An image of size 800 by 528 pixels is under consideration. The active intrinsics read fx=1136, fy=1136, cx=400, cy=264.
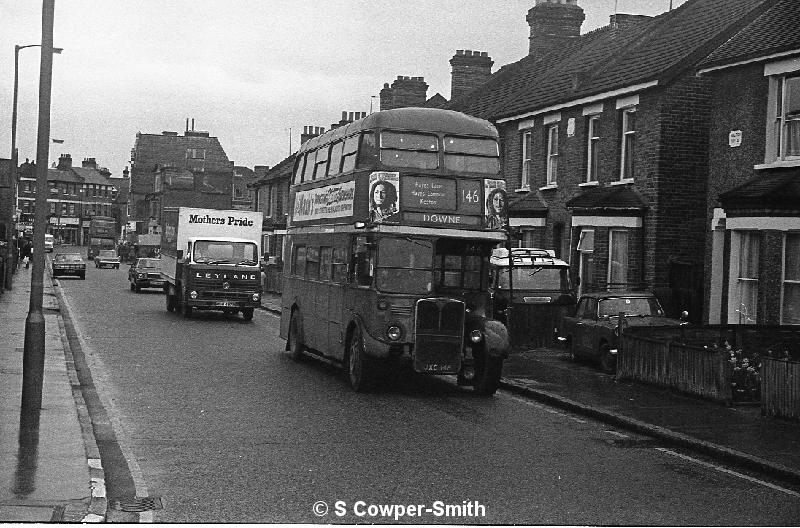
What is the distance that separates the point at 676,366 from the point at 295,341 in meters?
7.24

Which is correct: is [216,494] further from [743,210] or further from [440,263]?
[743,210]

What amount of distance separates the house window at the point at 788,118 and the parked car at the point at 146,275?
3084cm

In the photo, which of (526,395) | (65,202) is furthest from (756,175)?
(65,202)

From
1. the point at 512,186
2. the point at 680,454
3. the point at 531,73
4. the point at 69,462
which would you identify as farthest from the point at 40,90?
the point at 531,73

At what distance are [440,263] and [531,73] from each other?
70.6 feet

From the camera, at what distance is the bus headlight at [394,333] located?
51.2 ft

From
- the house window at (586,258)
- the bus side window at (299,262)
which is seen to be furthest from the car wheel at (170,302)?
the bus side window at (299,262)

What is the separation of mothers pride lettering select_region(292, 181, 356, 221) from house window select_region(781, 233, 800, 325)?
8801mm

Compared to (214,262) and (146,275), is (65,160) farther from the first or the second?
(146,275)

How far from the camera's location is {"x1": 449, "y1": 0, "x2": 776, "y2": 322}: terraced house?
A: 25.7 meters

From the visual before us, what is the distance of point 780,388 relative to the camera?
1402cm

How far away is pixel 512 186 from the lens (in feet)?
106

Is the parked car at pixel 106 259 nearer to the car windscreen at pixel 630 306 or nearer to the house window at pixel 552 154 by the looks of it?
the house window at pixel 552 154

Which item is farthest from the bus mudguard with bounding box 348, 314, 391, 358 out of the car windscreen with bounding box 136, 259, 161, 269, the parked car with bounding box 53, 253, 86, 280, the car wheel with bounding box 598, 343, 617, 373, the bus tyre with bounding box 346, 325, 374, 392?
the parked car with bounding box 53, 253, 86, 280
